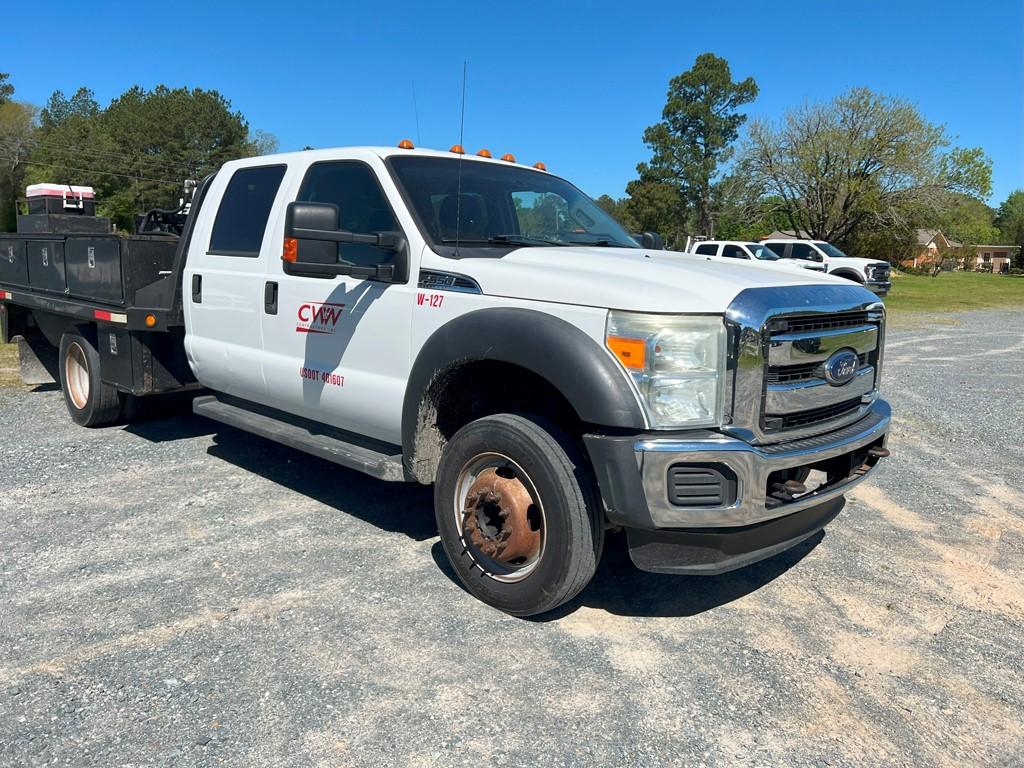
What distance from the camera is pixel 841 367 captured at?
353cm

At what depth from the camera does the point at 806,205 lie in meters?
42.2

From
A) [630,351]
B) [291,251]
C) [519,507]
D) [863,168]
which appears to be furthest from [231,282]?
[863,168]

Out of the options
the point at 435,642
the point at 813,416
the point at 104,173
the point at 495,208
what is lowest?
the point at 435,642

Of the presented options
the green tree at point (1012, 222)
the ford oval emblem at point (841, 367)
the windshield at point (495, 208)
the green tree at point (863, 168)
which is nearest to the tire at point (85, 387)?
the windshield at point (495, 208)

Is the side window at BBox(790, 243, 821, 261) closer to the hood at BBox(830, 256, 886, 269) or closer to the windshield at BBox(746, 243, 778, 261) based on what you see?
the hood at BBox(830, 256, 886, 269)

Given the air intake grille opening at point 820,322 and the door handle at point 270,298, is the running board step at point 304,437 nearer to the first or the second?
the door handle at point 270,298

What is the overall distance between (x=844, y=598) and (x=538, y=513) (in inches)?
62.7

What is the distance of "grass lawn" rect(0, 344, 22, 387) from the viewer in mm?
8977

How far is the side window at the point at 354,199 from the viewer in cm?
421

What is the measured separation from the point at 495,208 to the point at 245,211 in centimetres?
172

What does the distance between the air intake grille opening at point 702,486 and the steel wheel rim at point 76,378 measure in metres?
5.52

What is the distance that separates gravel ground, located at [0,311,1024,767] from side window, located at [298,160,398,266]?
5.10 ft

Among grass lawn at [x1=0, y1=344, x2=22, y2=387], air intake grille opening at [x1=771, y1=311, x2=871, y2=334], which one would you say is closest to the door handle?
air intake grille opening at [x1=771, y1=311, x2=871, y2=334]

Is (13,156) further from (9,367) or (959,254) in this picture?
(959,254)
